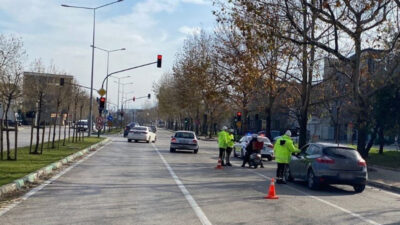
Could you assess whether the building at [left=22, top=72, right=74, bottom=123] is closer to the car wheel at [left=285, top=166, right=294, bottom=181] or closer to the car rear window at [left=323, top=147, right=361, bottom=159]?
the car wheel at [left=285, top=166, right=294, bottom=181]

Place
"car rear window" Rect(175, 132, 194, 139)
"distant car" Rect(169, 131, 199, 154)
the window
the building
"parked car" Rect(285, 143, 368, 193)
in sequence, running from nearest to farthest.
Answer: "parked car" Rect(285, 143, 368, 193), the window, "distant car" Rect(169, 131, 199, 154), "car rear window" Rect(175, 132, 194, 139), the building

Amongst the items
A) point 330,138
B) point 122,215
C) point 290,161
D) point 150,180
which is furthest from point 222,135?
point 330,138

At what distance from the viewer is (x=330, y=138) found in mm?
82562

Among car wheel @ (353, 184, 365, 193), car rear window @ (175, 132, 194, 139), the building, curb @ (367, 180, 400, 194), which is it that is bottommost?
curb @ (367, 180, 400, 194)

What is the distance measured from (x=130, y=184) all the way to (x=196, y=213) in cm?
505

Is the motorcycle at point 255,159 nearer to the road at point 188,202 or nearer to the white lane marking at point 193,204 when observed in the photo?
the road at point 188,202

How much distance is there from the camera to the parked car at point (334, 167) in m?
15.4

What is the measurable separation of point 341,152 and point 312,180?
1238 mm

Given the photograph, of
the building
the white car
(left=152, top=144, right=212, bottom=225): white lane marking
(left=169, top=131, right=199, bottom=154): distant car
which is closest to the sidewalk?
(left=152, top=144, right=212, bottom=225): white lane marking

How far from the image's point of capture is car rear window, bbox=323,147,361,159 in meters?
15.8

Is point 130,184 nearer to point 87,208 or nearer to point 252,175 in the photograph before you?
point 87,208

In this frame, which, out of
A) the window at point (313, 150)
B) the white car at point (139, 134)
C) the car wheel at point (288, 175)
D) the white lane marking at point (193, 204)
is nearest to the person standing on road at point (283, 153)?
the window at point (313, 150)

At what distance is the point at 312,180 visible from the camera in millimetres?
15695

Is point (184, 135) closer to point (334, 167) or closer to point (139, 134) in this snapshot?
point (139, 134)
